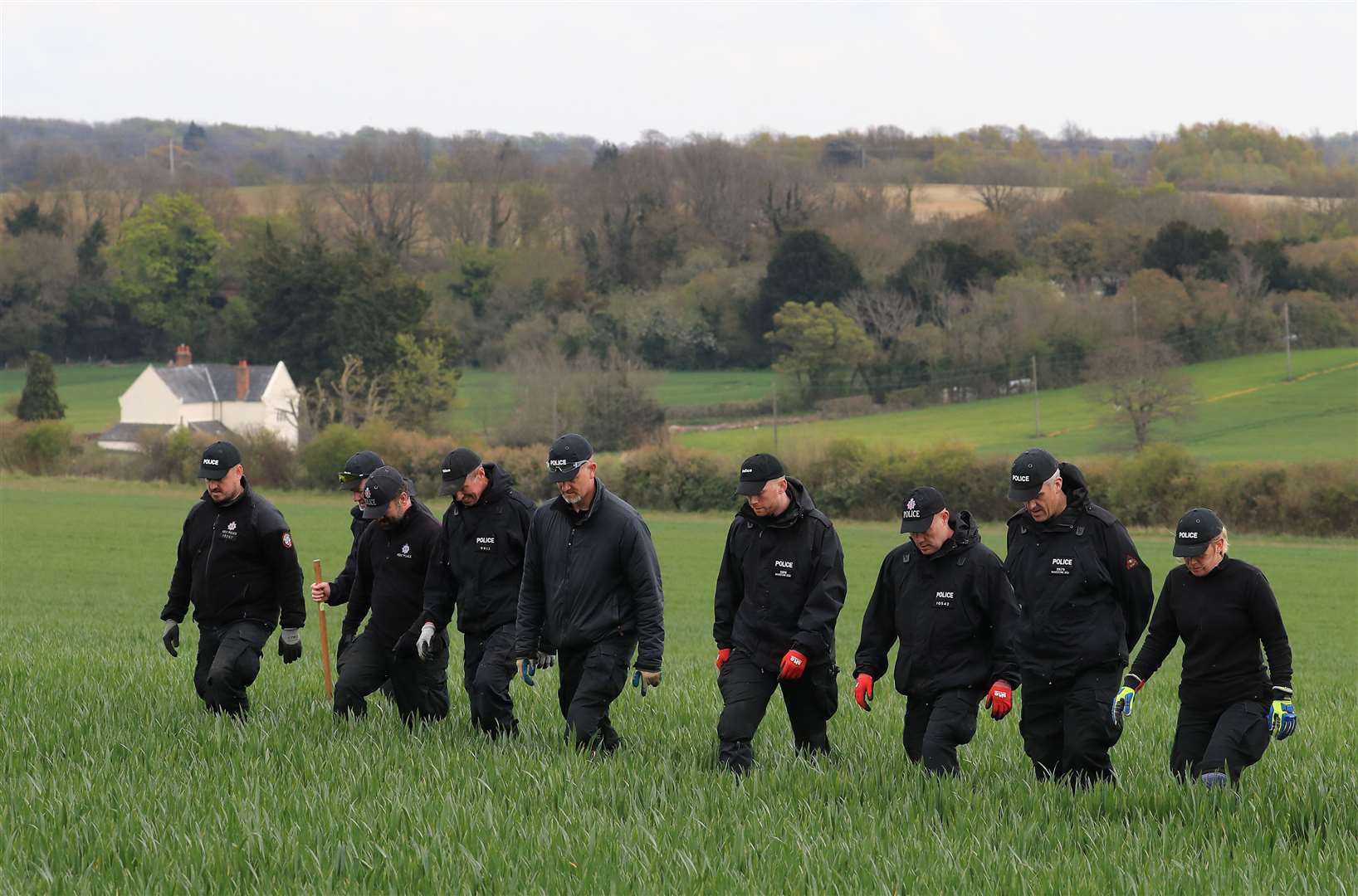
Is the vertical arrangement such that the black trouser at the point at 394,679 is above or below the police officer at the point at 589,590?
below

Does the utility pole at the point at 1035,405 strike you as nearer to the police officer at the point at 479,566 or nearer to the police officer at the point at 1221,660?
the police officer at the point at 479,566

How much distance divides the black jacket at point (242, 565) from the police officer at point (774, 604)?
3228 millimetres

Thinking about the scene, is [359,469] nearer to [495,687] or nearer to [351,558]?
[351,558]

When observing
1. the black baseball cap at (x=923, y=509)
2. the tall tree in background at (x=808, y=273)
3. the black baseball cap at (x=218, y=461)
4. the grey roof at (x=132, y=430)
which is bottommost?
the grey roof at (x=132, y=430)

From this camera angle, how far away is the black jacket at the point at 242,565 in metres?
11.2

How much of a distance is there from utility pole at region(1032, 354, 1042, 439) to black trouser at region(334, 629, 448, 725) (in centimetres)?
5952

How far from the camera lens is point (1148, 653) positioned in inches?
365

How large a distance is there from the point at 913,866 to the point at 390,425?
192ft

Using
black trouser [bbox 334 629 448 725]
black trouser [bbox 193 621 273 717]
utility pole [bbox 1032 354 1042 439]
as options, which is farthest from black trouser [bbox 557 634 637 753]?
utility pole [bbox 1032 354 1042 439]

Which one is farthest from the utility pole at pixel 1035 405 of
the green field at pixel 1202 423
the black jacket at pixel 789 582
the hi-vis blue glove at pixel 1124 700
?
the hi-vis blue glove at pixel 1124 700

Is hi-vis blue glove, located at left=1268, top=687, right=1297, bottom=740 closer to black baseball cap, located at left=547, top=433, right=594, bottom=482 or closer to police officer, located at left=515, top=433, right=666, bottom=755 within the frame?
police officer, located at left=515, top=433, right=666, bottom=755

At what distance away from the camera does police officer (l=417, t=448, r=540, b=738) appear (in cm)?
1077

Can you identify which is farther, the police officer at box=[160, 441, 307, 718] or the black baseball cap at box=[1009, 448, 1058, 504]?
the police officer at box=[160, 441, 307, 718]

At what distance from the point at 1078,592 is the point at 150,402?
81.5 meters
